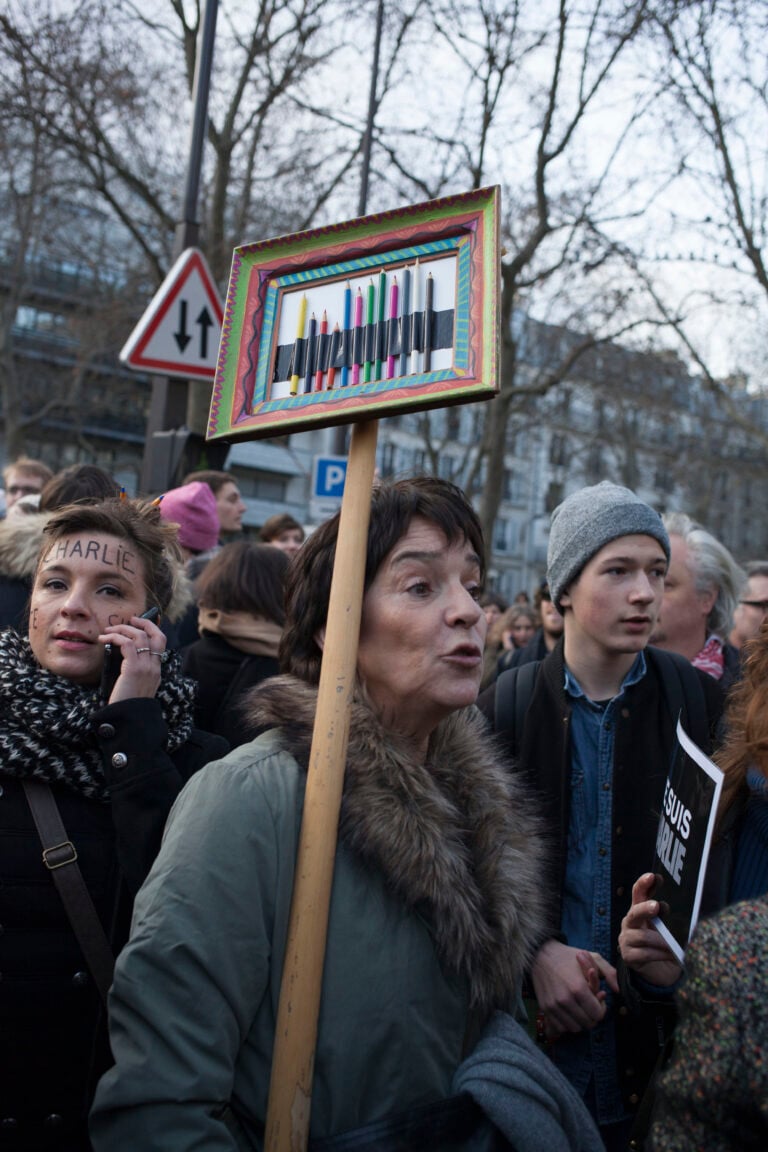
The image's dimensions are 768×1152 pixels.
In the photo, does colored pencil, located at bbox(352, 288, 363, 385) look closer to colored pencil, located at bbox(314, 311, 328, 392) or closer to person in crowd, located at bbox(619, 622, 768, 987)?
colored pencil, located at bbox(314, 311, 328, 392)

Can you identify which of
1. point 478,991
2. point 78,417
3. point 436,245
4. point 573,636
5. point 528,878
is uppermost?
point 78,417

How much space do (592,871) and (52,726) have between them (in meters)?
Answer: 1.40

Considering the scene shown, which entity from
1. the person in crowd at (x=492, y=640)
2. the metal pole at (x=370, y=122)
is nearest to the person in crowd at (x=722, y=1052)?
the person in crowd at (x=492, y=640)

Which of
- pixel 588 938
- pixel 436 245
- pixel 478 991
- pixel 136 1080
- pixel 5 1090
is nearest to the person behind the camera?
pixel 136 1080

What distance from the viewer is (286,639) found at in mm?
2127

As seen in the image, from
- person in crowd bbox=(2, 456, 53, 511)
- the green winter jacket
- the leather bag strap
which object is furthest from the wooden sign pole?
person in crowd bbox=(2, 456, 53, 511)

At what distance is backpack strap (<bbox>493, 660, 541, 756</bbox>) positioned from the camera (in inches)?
116

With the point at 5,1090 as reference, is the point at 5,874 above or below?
above

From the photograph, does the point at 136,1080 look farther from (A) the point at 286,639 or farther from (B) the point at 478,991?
(A) the point at 286,639

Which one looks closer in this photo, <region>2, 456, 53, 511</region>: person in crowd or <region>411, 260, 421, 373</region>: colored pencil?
<region>411, 260, 421, 373</region>: colored pencil

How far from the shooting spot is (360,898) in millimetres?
1775

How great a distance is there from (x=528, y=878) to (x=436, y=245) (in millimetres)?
1186

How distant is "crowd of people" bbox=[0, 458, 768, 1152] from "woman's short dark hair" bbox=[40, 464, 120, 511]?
2.14 feet

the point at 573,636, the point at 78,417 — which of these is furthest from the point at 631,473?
the point at 573,636
